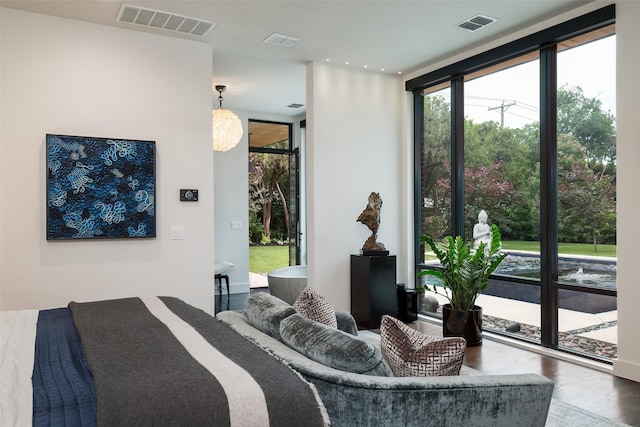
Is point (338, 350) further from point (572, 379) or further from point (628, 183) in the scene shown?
point (628, 183)

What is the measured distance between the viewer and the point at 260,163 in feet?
29.8

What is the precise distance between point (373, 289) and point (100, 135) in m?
3.03

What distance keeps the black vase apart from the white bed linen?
338 centimetres

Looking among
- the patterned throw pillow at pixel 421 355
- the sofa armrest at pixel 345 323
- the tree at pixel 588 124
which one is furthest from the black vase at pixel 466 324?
the patterned throw pillow at pixel 421 355

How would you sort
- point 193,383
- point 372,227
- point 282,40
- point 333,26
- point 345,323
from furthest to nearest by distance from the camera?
point 372,227
point 282,40
point 333,26
point 345,323
point 193,383

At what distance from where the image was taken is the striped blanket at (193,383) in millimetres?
1372

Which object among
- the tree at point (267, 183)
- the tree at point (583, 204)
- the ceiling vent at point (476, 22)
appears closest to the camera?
the tree at point (583, 204)

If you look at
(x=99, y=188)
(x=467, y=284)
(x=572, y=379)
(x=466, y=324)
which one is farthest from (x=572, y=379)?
(x=99, y=188)

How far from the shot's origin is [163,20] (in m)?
4.13

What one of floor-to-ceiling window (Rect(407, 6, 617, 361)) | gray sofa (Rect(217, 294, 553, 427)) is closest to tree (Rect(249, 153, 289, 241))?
floor-to-ceiling window (Rect(407, 6, 617, 361))

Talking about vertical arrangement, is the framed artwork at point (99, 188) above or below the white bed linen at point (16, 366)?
above

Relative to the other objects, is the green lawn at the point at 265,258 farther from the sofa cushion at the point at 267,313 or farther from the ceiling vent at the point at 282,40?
the sofa cushion at the point at 267,313

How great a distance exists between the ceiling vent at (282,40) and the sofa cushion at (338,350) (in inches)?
131

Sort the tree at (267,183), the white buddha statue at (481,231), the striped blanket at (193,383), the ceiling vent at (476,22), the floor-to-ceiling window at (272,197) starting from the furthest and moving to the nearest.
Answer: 1. the tree at (267,183)
2. the floor-to-ceiling window at (272,197)
3. the white buddha statue at (481,231)
4. the ceiling vent at (476,22)
5. the striped blanket at (193,383)
